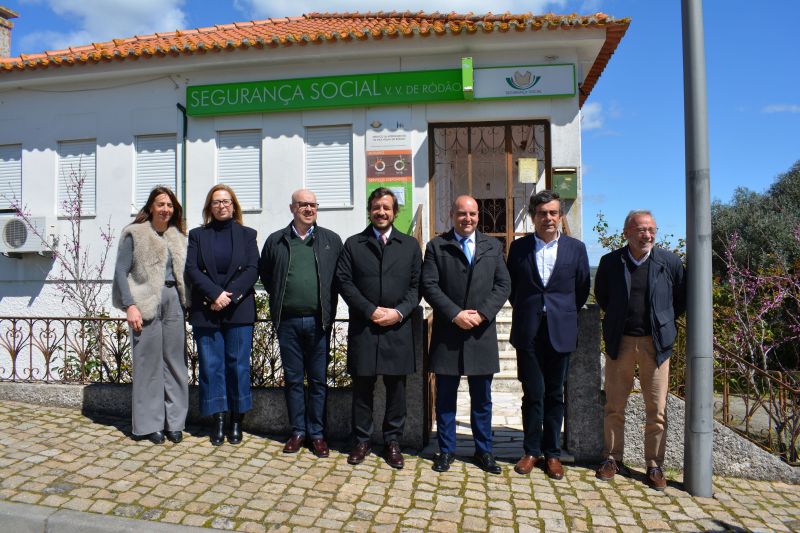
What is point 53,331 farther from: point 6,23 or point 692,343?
point 6,23

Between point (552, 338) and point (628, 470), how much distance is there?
1.27m

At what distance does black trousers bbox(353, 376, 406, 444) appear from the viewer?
4.36 meters

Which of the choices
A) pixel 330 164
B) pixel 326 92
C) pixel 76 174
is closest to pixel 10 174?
pixel 76 174

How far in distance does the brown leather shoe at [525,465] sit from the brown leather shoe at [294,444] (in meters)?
1.74

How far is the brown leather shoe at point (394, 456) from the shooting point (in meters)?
4.27

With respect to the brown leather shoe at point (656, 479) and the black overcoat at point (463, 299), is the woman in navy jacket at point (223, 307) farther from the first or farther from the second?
the brown leather shoe at point (656, 479)

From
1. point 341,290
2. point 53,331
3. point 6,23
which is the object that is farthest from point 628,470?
point 6,23

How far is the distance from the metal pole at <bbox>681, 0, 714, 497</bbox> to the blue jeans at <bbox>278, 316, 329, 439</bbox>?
9.01 feet

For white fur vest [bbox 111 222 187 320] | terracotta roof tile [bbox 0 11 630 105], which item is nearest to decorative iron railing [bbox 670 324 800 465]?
white fur vest [bbox 111 222 187 320]

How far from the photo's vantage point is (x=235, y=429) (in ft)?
15.6

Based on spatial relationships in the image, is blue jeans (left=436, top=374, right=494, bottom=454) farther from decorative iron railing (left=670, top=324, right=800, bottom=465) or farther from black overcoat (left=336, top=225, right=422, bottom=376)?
decorative iron railing (left=670, top=324, right=800, bottom=465)

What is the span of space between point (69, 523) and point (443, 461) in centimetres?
248

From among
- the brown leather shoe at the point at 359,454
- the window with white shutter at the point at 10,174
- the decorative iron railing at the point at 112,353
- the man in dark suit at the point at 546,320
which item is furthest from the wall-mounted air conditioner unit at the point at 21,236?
the man in dark suit at the point at 546,320

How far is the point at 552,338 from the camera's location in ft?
13.2
